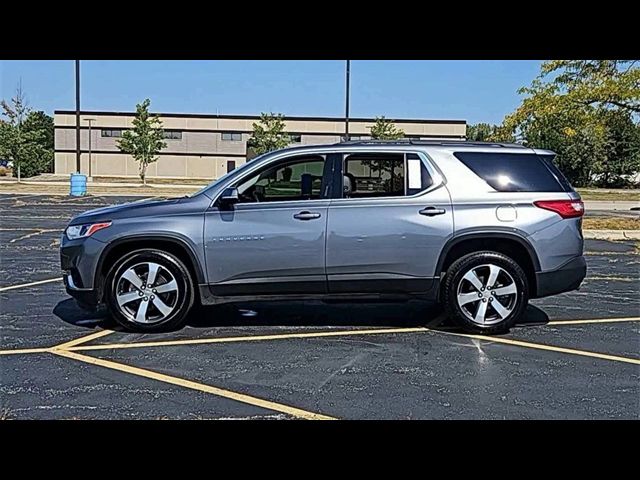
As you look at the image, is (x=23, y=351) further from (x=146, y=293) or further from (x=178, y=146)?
(x=178, y=146)

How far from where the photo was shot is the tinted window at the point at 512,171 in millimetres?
6453

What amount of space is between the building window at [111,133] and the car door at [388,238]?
55497 millimetres

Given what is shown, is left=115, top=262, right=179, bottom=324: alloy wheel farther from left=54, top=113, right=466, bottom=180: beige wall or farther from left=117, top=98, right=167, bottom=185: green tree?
left=54, top=113, right=466, bottom=180: beige wall

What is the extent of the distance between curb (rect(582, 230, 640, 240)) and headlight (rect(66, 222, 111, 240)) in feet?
38.9

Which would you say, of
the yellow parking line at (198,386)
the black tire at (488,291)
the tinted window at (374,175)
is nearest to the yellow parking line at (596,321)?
the black tire at (488,291)

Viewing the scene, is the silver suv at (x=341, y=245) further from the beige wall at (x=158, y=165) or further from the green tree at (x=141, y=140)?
the beige wall at (x=158, y=165)

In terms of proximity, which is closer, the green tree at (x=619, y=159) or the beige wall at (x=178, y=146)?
the green tree at (x=619, y=159)

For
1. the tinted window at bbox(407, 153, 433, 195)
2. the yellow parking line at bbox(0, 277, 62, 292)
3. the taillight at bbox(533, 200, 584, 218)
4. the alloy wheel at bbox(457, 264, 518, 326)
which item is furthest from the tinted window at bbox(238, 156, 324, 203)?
the yellow parking line at bbox(0, 277, 62, 292)

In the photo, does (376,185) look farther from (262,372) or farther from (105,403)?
(105,403)

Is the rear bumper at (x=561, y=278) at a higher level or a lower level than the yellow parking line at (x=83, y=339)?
higher

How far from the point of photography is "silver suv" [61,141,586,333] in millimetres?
6227

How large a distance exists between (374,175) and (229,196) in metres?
1.43

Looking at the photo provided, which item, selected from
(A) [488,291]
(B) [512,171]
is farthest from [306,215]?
(B) [512,171]
